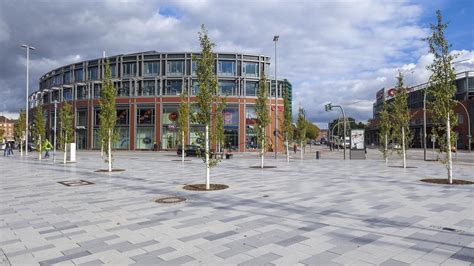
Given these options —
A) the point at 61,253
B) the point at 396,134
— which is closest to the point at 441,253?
the point at 61,253

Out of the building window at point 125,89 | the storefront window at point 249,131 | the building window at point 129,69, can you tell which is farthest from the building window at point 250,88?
the building window at point 125,89

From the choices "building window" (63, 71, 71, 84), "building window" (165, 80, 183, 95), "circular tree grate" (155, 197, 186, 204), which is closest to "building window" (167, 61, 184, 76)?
"building window" (165, 80, 183, 95)

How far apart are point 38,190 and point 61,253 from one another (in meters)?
8.41

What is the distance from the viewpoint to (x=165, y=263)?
551cm

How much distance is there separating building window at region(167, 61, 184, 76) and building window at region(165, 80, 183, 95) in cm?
135

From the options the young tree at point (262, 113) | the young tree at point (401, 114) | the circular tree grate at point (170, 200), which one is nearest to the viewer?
the circular tree grate at point (170, 200)

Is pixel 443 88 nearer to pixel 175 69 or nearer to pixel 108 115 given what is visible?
pixel 108 115

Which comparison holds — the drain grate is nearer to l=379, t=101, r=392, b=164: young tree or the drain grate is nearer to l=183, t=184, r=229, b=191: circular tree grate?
l=183, t=184, r=229, b=191: circular tree grate

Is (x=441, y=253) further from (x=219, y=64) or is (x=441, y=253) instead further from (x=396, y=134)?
(x=219, y=64)

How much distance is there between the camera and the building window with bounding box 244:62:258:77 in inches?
2471

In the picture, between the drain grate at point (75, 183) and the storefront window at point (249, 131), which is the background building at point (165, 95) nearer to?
the storefront window at point (249, 131)

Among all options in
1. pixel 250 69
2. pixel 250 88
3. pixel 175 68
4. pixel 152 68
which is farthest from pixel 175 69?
pixel 250 88

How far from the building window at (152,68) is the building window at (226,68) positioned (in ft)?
35.6

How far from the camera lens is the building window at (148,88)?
2508 inches
